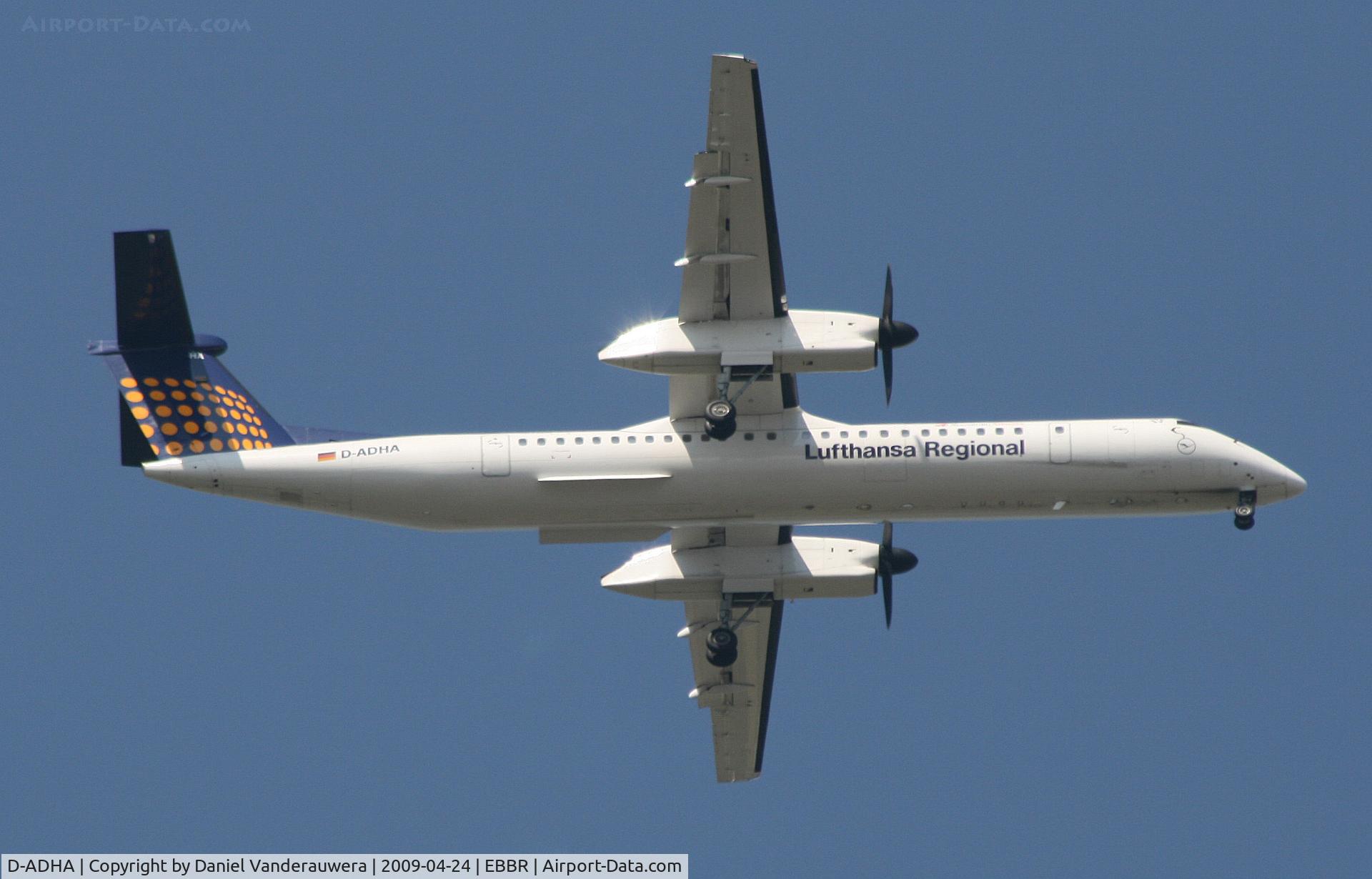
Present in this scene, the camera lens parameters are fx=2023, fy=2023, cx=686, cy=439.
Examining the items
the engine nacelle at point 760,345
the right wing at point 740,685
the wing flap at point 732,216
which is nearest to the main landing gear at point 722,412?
the engine nacelle at point 760,345

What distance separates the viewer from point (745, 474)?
1369 inches

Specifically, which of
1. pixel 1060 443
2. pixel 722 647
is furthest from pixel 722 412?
pixel 1060 443

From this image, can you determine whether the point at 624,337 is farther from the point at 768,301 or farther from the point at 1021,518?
the point at 1021,518

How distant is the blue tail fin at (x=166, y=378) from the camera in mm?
34844

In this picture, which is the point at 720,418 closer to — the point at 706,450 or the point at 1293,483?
the point at 706,450

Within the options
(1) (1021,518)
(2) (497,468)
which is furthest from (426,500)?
(1) (1021,518)

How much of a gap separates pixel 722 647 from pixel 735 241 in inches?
319

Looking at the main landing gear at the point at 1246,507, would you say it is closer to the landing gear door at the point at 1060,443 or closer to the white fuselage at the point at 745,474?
the white fuselage at the point at 745,474

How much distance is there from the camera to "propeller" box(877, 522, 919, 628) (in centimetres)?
3738

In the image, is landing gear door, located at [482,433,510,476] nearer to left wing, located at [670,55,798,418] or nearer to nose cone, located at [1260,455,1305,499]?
left wing, located at [670,55,798,418]

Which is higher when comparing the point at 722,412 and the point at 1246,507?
the point at 722,412

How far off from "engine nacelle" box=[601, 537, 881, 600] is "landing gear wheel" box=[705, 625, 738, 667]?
33.0 inches

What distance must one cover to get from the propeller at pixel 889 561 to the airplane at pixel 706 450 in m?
1.91

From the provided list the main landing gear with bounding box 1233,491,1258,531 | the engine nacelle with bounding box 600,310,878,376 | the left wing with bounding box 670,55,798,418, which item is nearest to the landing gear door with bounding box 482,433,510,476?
the engine nacelle with bounding box 600,310,878,376
